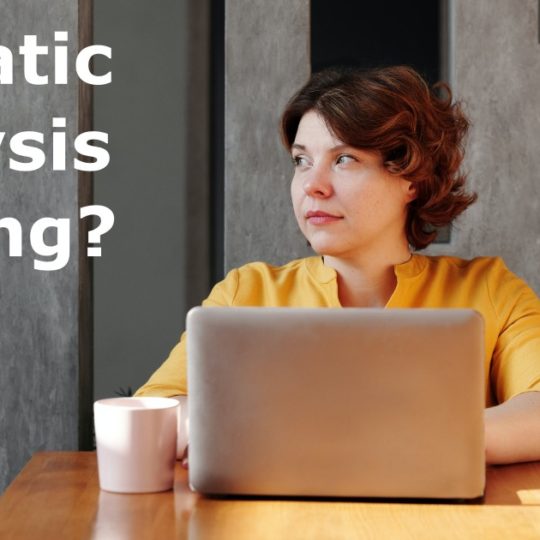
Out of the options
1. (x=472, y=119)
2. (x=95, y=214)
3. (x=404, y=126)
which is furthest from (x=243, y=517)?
(x=472, y=119)

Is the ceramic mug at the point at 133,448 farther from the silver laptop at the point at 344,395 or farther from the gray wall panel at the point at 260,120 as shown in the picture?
the gray wall panel at the point at 260,120

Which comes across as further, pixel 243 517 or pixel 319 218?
pixel 319 218

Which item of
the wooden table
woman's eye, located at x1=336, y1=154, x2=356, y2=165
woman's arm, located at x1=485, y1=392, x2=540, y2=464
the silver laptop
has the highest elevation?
woman's eye, located at x1=336, y1=154, x2=356, y2=165

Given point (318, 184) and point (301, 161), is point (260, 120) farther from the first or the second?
point (318, 184)

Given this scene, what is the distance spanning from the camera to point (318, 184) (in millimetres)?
1709

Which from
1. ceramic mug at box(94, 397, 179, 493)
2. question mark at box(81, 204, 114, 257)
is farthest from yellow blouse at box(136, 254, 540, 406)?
ceramic mug at box(94, 397, 179, 493)

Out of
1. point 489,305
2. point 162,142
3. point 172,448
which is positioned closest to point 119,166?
point 162,142

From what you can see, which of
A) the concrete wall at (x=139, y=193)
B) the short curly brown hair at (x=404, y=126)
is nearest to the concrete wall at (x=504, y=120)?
the short curly brown hair at (x=404, y=126)

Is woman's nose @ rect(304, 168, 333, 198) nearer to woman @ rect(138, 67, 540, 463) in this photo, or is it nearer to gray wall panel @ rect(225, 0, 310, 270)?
woman @ rect(138, 67, 540, 463)

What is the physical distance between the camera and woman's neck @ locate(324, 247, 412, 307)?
6.00ft

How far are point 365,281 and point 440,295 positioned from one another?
6.0 inches

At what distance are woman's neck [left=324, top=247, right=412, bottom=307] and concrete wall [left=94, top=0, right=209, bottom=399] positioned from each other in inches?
35.2

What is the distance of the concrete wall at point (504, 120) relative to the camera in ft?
6.82

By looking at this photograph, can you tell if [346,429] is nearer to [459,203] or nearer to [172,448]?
[172,448]
